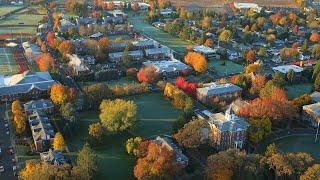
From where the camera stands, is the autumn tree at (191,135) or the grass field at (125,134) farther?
the autumn tree at (191,135)

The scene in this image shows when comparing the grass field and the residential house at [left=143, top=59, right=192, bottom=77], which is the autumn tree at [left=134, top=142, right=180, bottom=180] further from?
the residential house at [left=143, top=59, right=192, bottom=77]

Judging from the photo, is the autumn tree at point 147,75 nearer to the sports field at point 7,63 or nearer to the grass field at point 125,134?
the grass field at point 125,134

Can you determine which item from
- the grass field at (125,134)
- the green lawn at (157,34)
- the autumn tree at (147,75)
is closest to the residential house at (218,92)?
the grass field at (125,134)

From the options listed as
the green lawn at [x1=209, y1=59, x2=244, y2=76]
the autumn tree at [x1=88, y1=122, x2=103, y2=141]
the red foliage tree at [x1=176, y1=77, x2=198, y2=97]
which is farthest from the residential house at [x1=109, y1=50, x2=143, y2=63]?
the autumn tree at [x1=88, y1=122, x2=103, y2=141]

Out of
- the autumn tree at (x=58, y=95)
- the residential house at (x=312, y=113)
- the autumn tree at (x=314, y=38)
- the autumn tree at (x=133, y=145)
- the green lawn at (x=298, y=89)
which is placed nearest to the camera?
the autumn tree at (x=133, y=145)

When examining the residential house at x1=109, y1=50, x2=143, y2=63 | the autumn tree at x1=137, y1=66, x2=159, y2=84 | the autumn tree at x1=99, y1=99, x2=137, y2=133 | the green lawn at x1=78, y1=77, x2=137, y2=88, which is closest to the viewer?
the autumn tree at x1=99, y1=99, x2=137, y2=133

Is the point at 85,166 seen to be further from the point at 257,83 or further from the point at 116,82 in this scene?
the point at 257,83
